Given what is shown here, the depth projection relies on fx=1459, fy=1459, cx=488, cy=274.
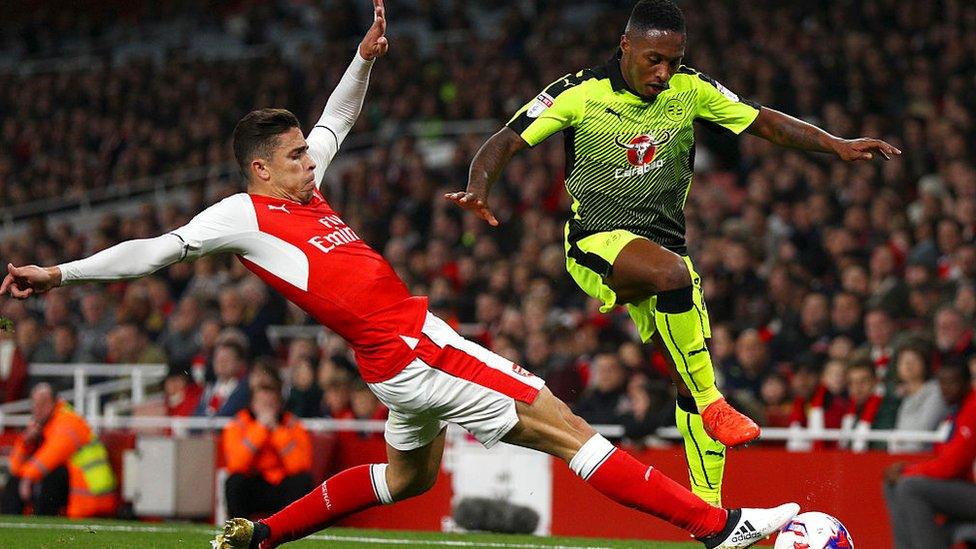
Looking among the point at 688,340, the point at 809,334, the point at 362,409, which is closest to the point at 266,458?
the point at 362,409

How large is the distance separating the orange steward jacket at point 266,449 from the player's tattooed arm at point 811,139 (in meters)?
5.57

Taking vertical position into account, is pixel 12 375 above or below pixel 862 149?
below

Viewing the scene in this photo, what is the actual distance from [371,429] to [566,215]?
4.63 metres

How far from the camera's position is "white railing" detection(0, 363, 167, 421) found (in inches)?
545

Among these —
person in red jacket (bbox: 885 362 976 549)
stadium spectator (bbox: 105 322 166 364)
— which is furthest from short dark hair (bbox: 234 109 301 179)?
stadium spectator (bbox: 105 322 166 364)

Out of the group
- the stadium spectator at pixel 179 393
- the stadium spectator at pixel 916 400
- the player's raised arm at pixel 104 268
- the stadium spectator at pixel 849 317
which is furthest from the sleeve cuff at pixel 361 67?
the stadium spectator at pixel 179 393

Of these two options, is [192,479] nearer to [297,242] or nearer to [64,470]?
[64,470]

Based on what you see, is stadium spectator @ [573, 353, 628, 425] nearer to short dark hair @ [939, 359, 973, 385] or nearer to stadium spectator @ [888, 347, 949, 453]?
stadium spectator @ [888, 347, 949, 453]

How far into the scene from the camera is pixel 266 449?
37.4 feet

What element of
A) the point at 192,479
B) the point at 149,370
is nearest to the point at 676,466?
the point at 192,479

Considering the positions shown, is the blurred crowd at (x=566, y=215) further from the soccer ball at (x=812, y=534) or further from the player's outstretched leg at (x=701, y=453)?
the soccer ball at (x=812, y=534)

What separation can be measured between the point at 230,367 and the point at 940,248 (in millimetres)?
6259

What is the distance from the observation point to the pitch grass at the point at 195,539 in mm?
8086

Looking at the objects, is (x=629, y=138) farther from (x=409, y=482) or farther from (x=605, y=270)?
(x=409, y=482)
